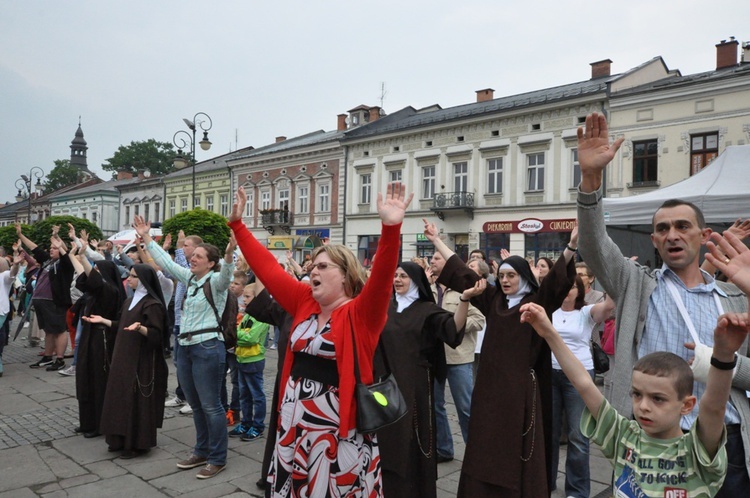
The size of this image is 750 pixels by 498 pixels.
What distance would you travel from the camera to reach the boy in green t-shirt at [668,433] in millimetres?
2020

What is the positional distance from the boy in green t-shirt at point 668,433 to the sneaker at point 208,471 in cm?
371

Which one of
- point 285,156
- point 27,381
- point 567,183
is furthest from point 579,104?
point 27,381

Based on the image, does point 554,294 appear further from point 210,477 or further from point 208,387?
point 210,477

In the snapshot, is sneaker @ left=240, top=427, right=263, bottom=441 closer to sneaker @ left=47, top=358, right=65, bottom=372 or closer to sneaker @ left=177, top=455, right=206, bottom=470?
sneaker @ left=177, top=455, right=206, bottom=470

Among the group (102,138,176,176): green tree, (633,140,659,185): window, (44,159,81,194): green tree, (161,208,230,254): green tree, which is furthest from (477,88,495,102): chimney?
(44,159,81,194): green tree

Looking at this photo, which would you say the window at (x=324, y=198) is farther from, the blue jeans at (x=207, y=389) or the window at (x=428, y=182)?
the blue jeans at (x=207, y=389)

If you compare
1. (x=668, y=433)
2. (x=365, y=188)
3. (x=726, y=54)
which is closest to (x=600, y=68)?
(x=726, y=54)

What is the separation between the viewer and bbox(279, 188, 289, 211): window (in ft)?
122

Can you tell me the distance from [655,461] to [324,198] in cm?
3368

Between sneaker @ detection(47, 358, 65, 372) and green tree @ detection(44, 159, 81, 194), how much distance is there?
72.4 m

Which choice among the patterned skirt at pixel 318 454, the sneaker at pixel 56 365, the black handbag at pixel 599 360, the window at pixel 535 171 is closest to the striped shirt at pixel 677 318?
the patterned skirt at pixel 318 454

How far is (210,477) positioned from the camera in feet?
16.0

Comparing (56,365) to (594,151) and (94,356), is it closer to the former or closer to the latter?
(94,356)

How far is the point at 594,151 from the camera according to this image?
237 cm
